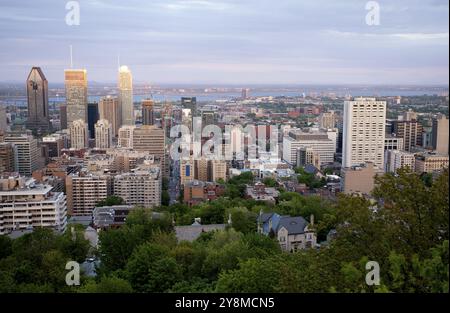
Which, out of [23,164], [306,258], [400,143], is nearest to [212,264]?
[306,258]

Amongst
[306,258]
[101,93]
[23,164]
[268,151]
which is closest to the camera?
[306,258]

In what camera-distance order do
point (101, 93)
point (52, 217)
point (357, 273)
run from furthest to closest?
1. point (101, 93)
2. point (52, 217)
3. point (357, 273)

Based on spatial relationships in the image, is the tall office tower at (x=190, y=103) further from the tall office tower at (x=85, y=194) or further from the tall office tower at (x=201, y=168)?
the tall office tower at (x=85, y=194)

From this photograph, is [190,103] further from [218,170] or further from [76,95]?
[218,170]

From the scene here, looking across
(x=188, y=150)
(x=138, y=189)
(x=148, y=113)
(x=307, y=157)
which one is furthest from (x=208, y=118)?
(x=138, y=189)
